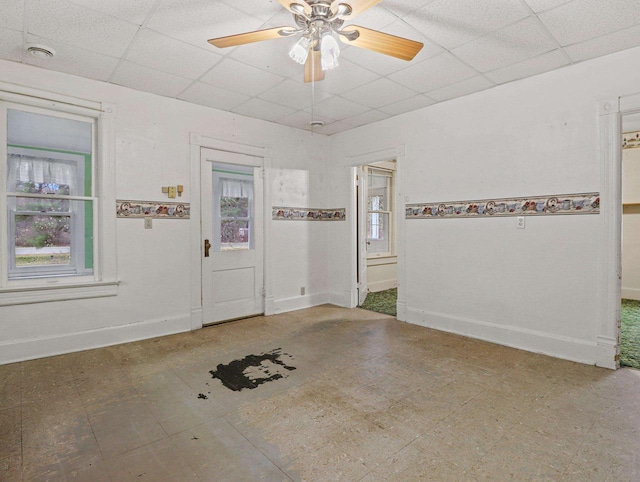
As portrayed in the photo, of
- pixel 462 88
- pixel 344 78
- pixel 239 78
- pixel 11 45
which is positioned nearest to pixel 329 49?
pixel 344 78

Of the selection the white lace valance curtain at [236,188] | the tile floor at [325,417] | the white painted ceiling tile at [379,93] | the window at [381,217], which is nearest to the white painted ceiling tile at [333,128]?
the white painted ceiling tile at [379,93]

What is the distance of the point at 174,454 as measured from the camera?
1818mm

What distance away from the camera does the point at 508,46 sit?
8.94 feet

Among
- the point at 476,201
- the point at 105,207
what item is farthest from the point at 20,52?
the point at 476,201

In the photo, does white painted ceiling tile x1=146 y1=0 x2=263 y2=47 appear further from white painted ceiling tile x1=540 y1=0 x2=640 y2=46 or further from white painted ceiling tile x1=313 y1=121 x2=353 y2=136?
white painted ceiling tile x1=313 y1=121 x2=353 y2=136

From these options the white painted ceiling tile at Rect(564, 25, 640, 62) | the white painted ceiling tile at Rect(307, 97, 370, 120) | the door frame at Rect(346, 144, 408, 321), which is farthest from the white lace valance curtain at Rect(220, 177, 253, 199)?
the white painted ceiling tile at Rect(564, 25, 640, 62)

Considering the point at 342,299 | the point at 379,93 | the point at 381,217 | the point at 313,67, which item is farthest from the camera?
the point at 381,217

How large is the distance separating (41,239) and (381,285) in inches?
200

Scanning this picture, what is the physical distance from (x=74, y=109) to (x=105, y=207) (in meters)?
0.95

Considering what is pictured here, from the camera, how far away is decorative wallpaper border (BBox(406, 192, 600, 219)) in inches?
118

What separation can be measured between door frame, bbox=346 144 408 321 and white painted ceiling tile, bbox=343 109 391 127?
0.41m

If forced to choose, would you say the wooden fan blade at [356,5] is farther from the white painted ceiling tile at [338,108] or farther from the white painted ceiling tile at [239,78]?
the white painted ceiling tile at [338,108]

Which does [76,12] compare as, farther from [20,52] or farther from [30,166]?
[30,166]

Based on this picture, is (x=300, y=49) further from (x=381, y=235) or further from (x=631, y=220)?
(x=631, y=220)
